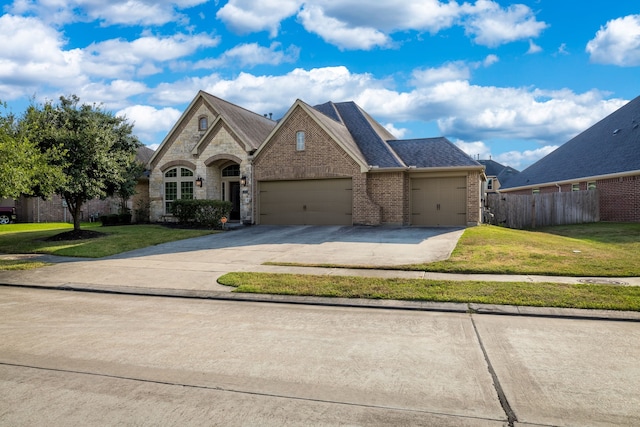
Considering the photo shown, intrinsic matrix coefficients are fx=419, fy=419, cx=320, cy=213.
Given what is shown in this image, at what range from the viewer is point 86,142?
16.3 m

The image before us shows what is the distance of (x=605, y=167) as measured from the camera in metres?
24.0

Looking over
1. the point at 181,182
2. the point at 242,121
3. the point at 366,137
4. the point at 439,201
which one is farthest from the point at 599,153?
the point at 181,182

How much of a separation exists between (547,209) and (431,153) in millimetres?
8538

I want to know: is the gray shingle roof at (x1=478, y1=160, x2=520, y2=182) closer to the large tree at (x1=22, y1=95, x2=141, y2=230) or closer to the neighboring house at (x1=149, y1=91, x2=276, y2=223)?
the neighboring house at (x1=149, y1=91, x2=276, y2=223)

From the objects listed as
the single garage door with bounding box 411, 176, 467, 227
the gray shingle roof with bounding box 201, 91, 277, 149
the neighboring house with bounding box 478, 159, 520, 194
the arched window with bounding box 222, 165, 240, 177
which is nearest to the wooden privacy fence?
the single garage door with bounding box 411, 176, 467, 227

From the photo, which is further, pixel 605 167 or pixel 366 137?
pixel 605 167

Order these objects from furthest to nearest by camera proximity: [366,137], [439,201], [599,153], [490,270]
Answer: [599,153] < [366,137] < [439,201] < [490,270]

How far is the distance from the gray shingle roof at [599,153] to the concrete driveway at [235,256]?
12470mm

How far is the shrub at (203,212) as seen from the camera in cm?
2016

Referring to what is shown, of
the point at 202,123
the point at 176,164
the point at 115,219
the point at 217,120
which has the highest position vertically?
the point at 202,123

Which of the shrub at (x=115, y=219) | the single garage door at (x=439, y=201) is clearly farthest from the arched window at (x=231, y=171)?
the single garage door at (x=439, y=201)

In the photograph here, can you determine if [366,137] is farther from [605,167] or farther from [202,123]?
[605,167]

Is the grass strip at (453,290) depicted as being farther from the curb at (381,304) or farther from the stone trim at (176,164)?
the stone trim at (176,164)

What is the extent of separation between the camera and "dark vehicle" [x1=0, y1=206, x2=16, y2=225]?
32281mm
